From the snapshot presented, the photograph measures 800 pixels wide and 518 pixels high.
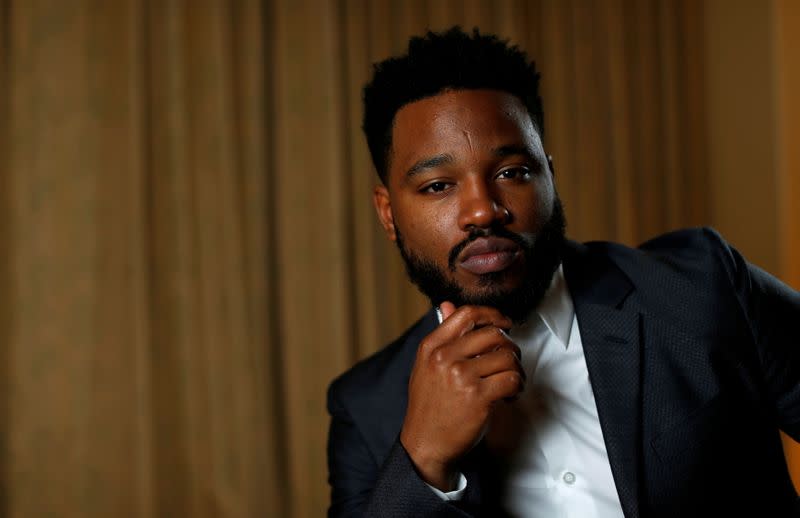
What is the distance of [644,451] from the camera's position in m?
1.44

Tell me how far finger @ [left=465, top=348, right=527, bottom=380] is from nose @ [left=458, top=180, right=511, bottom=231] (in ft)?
0.75

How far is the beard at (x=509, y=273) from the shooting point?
1.45 metres

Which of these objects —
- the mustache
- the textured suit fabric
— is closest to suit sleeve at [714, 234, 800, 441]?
the textured suit fabric

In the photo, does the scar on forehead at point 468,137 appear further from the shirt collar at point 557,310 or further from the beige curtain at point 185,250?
the beige curtain at point 185,250

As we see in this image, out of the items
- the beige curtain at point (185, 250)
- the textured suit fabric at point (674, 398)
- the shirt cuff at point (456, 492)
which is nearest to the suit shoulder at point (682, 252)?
the textured suit fabric at point (674, 398)

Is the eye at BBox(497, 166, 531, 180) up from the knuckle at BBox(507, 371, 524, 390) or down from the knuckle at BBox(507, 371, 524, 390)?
up

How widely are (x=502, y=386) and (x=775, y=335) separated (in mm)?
570

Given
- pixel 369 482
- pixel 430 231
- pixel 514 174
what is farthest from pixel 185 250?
pixel 514 174

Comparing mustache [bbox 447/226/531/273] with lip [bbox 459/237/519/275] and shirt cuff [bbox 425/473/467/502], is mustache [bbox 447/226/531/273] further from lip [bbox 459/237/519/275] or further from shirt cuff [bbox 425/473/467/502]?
shirt cuff [bbox 425/473/467/502]

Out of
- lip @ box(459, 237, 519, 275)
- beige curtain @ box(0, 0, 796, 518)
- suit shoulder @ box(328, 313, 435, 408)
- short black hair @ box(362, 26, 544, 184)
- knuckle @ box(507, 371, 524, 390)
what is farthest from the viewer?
beige curtain @ box(0, 0, 796, 518)

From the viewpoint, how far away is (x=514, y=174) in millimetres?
1473

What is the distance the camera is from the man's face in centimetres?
143

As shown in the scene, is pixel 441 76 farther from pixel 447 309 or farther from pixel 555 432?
pixel 555 432

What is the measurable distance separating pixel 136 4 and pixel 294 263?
1.04 meters
